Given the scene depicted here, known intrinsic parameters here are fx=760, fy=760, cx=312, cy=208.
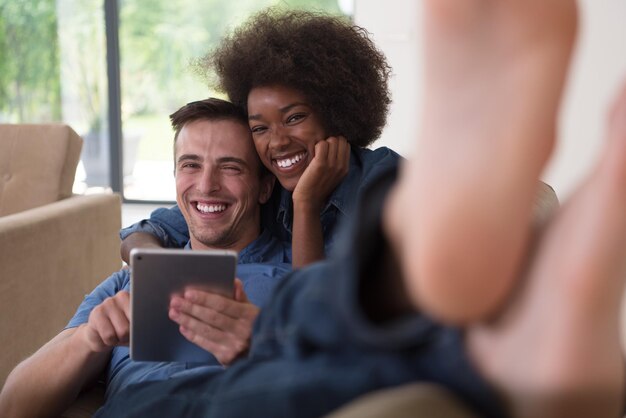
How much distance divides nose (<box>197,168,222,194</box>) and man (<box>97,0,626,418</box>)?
100cm

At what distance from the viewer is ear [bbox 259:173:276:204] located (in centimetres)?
186

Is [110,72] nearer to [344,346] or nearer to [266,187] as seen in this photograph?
[266,187]

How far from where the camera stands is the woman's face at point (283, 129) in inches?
69.4

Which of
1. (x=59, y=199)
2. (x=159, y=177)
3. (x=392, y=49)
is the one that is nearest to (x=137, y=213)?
(x=159, y=177)

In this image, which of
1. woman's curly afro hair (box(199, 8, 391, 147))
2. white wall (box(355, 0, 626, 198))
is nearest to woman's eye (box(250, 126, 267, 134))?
woman's curly afro hair (box(199, 8, 391, 147))

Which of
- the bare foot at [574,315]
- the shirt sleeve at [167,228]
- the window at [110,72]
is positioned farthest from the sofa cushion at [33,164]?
the window at [110,72]

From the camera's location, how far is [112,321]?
1340mm

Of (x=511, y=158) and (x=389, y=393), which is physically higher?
(x=511, y=158)

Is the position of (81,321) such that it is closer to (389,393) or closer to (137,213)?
(389,393)

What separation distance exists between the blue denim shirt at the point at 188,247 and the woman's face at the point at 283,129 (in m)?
0.16

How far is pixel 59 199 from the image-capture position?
2680 millimetres

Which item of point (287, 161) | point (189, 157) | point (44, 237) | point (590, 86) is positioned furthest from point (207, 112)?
point (590, 86)

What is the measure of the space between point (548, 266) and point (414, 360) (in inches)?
6.5

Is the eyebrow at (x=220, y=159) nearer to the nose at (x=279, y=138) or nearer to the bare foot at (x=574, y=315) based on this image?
the nose at (x=279, y=138)
